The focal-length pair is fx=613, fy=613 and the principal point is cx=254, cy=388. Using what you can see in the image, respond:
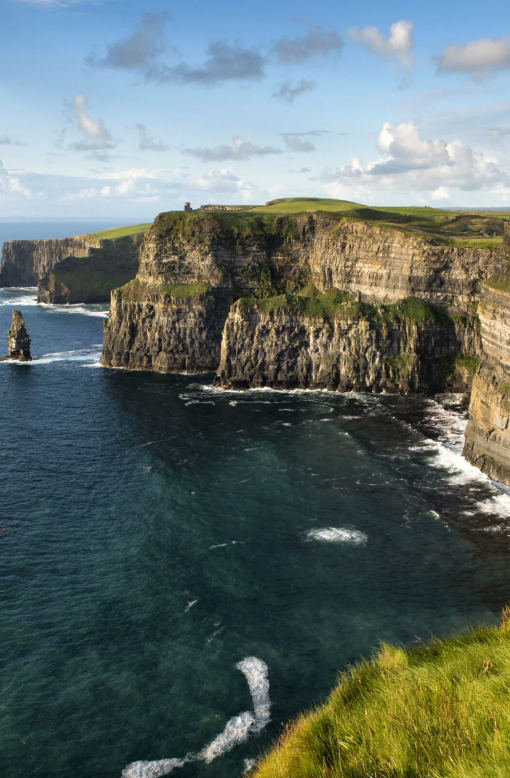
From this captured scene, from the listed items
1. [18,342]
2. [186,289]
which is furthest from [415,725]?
[18,342]

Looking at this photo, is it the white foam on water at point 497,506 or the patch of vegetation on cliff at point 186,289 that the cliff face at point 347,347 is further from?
the white foam on water at point 497,506

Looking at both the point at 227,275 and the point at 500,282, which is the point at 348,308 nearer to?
the point at 227,275

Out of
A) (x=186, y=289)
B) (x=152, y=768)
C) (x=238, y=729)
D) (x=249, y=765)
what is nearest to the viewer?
Answer: (x=249, y=765)

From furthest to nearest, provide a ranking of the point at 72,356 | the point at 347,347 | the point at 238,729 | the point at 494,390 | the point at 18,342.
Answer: the point at 72,356 < the point at 18,342 < the point at 347,347 < the point at 494,390 < the point at 238,729

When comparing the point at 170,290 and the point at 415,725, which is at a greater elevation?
the point at 170,290

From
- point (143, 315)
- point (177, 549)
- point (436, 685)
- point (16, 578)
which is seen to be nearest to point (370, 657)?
point (436, 685)

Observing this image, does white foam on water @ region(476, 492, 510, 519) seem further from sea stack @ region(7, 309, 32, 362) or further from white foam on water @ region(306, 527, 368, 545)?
sea stack @ region(7, 309, 32, 362)

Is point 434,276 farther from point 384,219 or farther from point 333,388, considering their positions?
point 384,219
